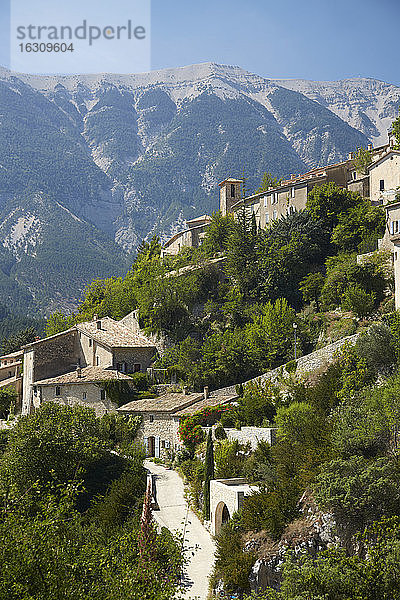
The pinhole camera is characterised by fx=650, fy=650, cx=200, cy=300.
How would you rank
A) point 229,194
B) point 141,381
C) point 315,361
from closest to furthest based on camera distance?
point 315,361 → point 141,381 → point 229,194

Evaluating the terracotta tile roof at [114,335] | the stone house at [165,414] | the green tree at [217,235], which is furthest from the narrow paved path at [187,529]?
the green tree at [217,235]

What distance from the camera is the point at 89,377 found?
4391cm

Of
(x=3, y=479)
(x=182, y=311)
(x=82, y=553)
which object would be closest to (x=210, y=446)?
(x=3, y=479)

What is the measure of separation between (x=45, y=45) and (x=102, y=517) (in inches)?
742

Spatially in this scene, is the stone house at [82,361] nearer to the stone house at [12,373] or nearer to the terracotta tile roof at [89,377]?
the terracotta tile roof at [89,377]

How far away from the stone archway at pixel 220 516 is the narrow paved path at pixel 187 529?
614mm

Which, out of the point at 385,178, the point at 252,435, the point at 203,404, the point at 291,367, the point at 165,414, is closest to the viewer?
the point at 252,435

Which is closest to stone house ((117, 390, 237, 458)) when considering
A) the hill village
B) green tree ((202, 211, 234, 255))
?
the hill village

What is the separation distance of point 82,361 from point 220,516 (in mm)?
25294

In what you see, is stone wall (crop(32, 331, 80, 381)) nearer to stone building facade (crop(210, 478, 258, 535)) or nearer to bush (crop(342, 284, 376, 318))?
bush (crop(342, 284, 376, 318))

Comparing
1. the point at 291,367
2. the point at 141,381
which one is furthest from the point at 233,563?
the point at 141,381

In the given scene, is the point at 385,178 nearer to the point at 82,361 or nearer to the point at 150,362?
the point at 150,362

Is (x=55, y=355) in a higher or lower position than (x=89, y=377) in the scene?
higher

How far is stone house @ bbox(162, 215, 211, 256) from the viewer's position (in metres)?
65.7
